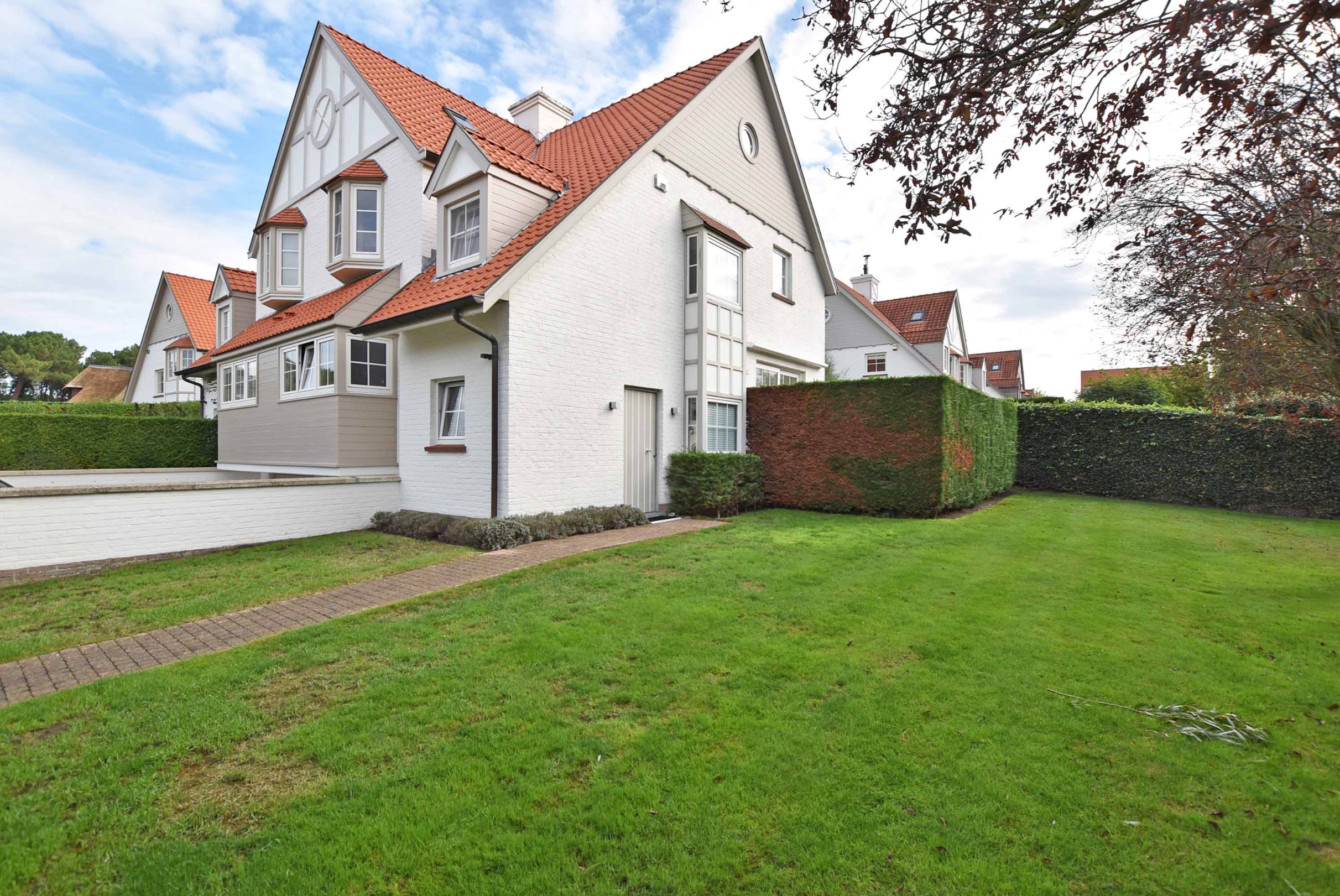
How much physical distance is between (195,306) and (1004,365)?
5219cm

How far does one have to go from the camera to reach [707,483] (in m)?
11.7

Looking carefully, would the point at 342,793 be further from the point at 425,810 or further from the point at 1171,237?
the point at 1171,237

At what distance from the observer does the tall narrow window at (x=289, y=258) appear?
48.7 feet

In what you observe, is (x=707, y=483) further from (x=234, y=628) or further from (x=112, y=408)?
(x=112, y=408)

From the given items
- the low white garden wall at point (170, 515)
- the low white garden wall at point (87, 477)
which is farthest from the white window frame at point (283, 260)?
the low white garden wall at point (170, 515)

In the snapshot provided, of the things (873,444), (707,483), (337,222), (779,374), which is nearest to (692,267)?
(779,374)

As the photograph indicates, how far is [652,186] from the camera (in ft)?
38.8

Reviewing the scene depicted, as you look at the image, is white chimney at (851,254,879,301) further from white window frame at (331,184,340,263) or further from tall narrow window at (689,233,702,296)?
white window frame at (331,184,340,263)

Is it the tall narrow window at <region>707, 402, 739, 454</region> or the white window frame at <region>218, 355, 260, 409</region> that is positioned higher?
the white window frame at <region>218, 355, 260, 409</region>

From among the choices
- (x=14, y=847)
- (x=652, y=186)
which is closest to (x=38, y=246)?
(x=652, y=186)

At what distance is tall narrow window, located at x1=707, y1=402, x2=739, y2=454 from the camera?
12.7 metres

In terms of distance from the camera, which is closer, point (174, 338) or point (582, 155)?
point (582, 155)

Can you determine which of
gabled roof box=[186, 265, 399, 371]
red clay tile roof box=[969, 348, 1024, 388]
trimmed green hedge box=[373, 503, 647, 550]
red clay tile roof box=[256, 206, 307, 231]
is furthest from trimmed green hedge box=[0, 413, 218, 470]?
red clay tile roof box=[969, 348, 1024, 388]

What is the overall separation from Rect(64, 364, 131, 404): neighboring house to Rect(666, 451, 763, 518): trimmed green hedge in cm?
4655
